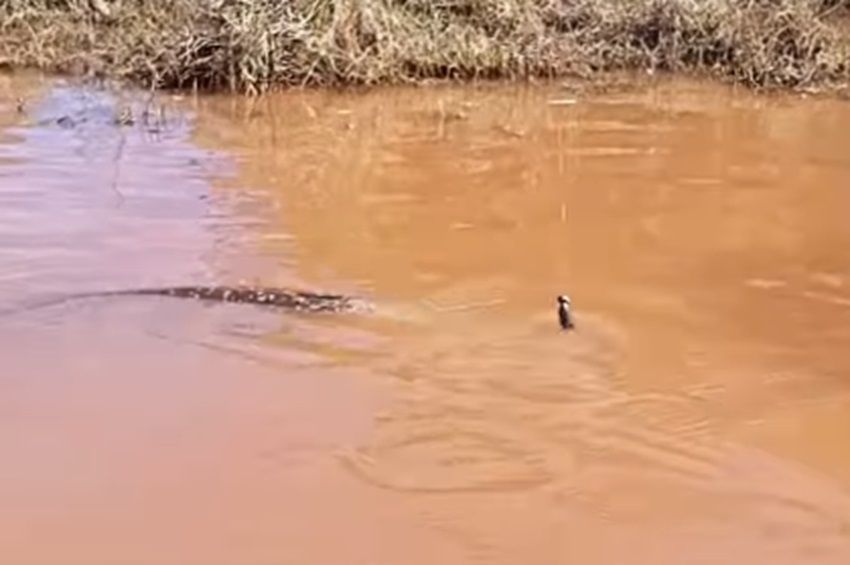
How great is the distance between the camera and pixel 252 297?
19.2 feet

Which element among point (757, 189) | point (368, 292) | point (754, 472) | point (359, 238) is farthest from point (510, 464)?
point (757, 189)

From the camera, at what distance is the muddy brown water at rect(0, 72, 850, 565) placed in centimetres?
409

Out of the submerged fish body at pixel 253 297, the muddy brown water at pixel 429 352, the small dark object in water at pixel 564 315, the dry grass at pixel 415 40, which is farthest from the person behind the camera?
the dry grass at pixel 415 40

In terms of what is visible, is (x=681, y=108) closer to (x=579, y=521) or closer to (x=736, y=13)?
(x=736, y=13)

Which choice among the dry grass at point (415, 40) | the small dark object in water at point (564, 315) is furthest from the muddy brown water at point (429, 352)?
the dry grass at point (415, 40)

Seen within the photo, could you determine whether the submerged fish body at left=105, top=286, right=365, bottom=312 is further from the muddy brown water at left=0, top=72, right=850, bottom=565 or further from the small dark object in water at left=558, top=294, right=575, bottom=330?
the small dark object in water at left=558, top=294, right=575, bottom=330

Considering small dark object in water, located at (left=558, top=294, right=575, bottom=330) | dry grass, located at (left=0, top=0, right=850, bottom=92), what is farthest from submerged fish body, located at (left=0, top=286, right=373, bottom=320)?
dry grass, located at (left=0, top=0, right=850, bottom=92)

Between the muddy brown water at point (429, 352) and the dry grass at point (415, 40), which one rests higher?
the dry grass at point (415, 40)

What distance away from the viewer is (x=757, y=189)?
25.7 ft

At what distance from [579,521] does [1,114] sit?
630 cm

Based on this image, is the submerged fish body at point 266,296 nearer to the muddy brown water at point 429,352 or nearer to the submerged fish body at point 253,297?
the submerged fish body at point 253,297

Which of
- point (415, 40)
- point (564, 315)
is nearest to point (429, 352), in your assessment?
point (564, 315)

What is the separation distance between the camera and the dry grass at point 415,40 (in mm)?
10344

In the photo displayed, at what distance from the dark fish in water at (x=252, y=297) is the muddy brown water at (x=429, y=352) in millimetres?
88
